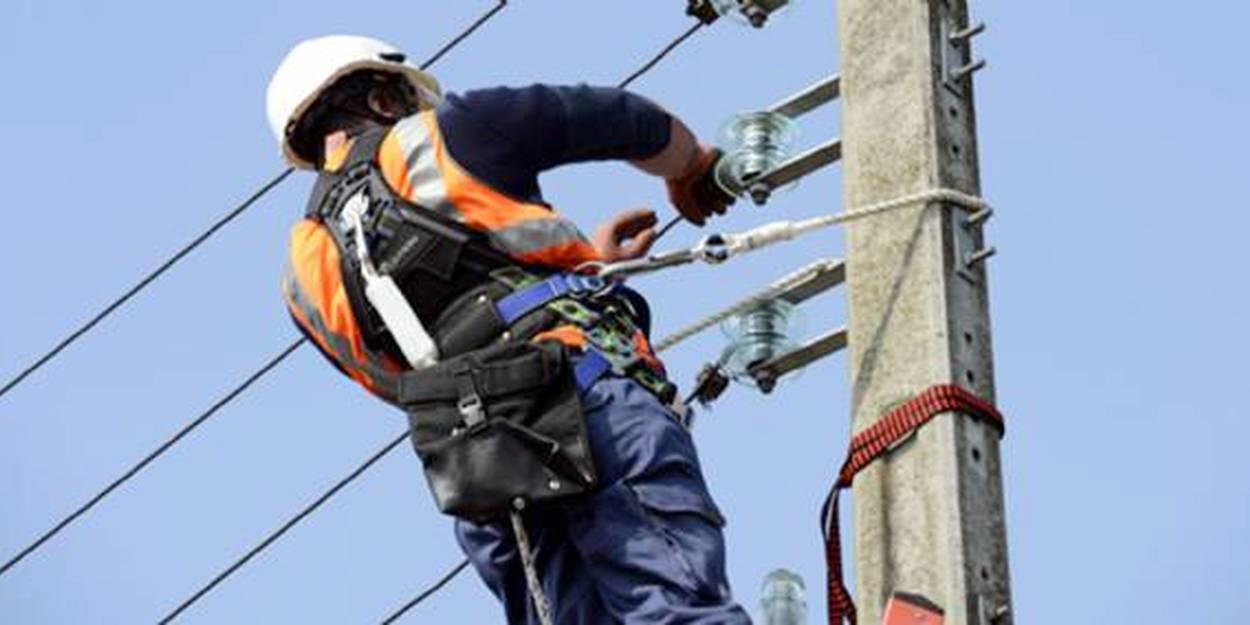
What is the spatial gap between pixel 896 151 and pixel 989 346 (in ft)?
1.49

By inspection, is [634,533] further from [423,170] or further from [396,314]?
[423,170]

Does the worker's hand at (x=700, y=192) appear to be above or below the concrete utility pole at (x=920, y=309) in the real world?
above

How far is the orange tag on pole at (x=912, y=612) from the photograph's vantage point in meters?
6.28

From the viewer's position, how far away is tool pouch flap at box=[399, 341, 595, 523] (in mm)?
6477

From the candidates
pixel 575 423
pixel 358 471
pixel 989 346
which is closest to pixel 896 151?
pixel 989 346

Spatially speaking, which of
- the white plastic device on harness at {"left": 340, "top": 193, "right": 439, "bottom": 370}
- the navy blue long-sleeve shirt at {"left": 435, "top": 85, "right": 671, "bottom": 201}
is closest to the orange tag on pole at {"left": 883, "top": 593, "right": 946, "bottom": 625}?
the white plastic device on harness at {"left": 340, "top": 193, "right": 439, "bottom": 370}

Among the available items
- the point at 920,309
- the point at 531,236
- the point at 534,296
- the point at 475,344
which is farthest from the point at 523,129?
the point at 920,309

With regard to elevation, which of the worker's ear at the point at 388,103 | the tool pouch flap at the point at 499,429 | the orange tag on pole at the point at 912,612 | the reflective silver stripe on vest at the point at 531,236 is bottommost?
the orange tag on pole at the point at 912,612

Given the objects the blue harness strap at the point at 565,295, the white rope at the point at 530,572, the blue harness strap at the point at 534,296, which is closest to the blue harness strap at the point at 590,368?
the blue harness strap at the point at 565,295

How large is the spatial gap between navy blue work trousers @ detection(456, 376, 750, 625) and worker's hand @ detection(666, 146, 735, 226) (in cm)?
82

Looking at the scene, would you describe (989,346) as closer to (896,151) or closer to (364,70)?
(896,151)

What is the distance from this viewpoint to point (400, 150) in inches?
270

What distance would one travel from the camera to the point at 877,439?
21.8 feet

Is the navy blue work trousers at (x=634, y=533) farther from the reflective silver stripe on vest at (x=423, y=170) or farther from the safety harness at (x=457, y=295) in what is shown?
the reflective silver stripe on vest at (x=423, y=170)
